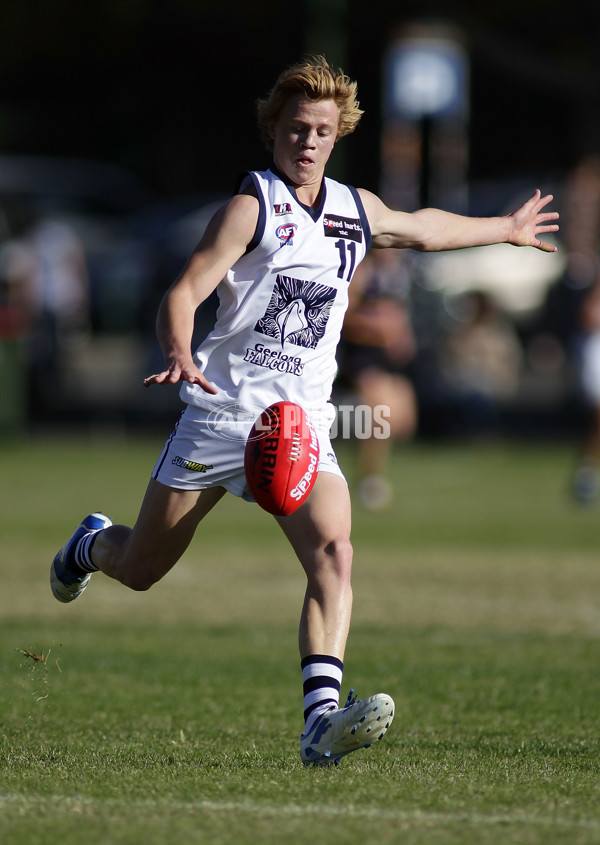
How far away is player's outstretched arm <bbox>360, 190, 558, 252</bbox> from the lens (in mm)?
5668

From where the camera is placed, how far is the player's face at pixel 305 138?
5426 mm

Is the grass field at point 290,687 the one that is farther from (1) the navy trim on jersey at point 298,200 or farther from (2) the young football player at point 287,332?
→ (1) the navy trim on jersey at point 298,200

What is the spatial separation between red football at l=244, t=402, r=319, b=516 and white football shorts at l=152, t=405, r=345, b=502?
0.08 metres

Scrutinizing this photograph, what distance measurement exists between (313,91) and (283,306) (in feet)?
2.71

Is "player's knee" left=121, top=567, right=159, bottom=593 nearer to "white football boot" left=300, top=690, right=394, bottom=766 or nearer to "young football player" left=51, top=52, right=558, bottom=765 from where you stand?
"young football player" left=51, top=52, right=558, bottom=765

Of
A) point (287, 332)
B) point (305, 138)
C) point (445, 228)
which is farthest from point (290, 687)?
point (305, 138)

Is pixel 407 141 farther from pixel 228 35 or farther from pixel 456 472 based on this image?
pixel 228 35

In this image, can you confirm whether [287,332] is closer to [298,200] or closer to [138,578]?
[298,200]

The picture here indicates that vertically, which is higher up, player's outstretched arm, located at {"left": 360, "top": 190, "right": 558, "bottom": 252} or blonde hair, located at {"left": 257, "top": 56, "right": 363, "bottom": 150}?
blonde hair, located at {"left": 257, "top": 56, "right": 363, "bottom": 150}

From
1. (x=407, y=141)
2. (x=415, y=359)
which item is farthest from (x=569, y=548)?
(x=407, y=141)

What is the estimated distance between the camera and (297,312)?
542cm

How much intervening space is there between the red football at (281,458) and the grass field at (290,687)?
974 mm

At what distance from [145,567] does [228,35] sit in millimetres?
33612

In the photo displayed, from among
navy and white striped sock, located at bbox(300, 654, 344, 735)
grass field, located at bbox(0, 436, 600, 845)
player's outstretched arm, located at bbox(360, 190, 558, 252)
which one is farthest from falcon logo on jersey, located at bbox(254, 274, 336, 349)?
grass field, located at bbox(0, 436, 600, 845)
